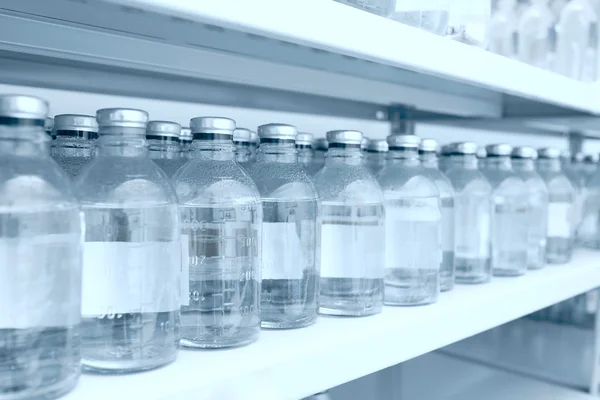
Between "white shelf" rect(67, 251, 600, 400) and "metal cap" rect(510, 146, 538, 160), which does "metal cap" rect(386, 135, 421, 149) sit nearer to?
"white shelf" rect(67, 251, 600, 400)

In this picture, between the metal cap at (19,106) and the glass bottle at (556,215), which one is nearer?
the metal cap at (19,106)

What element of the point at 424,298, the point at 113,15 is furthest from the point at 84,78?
the point at 424,298

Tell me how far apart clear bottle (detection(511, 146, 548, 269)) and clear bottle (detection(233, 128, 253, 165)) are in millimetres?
648

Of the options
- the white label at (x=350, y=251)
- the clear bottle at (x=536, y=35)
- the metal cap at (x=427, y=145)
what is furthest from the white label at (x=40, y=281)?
the clear bottle at (x=536, y=35)

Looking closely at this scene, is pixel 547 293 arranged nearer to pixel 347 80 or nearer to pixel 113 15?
pixel 347 80

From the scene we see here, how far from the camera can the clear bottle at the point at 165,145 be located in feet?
2.29

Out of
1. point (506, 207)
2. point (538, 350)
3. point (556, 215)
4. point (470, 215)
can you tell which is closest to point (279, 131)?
point (470, 215)

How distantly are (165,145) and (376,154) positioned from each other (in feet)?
1.28

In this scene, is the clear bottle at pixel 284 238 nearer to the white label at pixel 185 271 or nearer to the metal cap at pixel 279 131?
the metal cap at pixel 279 131

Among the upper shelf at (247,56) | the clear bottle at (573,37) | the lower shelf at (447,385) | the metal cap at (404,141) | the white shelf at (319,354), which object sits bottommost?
the lower shelf at (447,385)

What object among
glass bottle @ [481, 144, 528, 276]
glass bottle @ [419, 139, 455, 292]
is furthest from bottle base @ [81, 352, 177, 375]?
glass bottle @ [481, 144, 528, 276]

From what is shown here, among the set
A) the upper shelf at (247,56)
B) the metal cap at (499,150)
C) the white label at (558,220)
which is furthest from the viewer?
the white label at (558,220)

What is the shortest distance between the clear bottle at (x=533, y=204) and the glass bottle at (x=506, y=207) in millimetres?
31

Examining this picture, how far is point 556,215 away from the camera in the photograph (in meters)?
1.26
